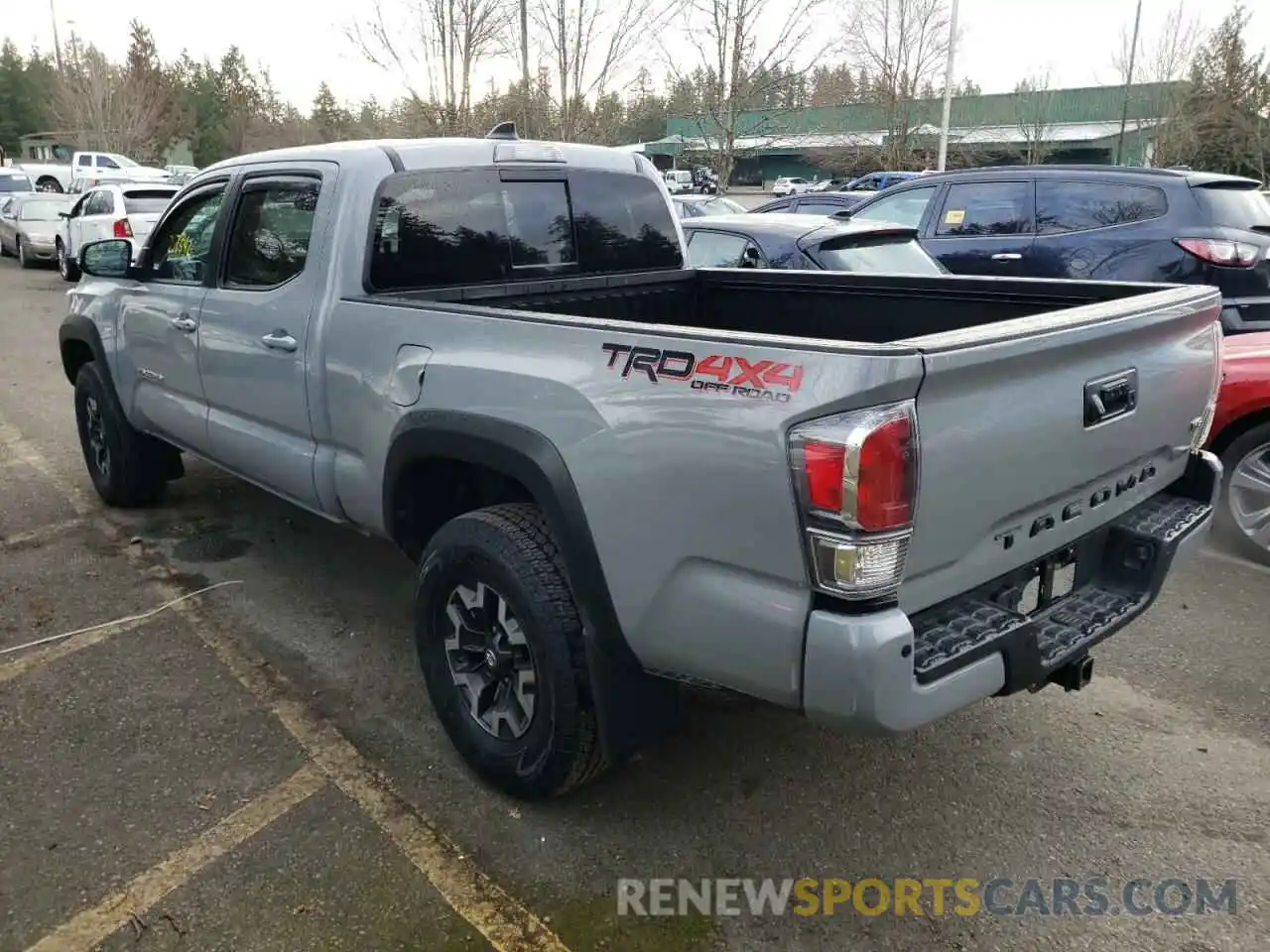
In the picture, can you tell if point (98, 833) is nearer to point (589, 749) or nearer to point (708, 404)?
point (589, 749)

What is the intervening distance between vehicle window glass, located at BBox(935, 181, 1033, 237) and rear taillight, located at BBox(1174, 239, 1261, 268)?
1438 mm

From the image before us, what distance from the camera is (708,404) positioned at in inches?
88.0

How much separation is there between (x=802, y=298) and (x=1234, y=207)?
5.08 metres

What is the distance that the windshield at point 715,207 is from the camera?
14.8 meters

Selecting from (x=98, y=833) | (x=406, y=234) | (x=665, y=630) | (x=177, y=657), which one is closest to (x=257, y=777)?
(x=98, y=833)

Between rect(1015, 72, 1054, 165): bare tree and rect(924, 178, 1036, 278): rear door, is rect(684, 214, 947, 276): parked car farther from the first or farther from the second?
rect(1015, 72, 1054, 165): bare tree

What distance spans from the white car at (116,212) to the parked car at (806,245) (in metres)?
11.6

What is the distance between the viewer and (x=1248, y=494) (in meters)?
4.91

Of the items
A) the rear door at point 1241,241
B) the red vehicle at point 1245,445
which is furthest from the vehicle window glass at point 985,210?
the red vehicle at point 1245,445

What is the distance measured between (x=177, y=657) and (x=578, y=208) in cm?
244

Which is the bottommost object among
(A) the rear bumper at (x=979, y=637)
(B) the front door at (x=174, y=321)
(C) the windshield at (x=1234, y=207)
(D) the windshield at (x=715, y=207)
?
(A) the rear bumper at (x=979, y=637)

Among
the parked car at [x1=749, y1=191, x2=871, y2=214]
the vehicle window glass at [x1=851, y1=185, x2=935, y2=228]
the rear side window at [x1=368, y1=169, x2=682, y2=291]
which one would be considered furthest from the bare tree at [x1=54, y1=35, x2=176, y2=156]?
the rear side window at [x1=368, y1=169, x2=682, y2=291]

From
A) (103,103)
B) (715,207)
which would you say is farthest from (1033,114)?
(103,103)

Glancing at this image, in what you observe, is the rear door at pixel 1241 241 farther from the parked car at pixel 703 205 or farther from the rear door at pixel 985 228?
the parked car at pixel 703 205
